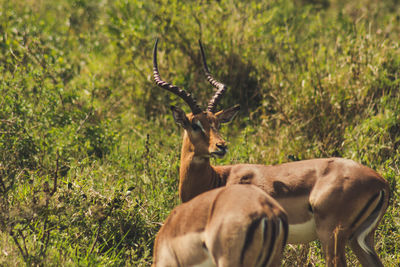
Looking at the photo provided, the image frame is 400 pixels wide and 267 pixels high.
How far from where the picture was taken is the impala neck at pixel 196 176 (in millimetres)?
5027

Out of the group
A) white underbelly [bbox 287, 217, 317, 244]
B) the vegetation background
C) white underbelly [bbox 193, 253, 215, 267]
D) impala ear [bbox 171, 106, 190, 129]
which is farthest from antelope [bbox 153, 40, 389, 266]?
white underbelly [bbox 193, 253, 215, 267]

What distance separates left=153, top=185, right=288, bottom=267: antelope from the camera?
10.2 feet

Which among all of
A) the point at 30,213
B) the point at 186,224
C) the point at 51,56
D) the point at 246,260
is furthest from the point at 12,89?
the point at 246,260

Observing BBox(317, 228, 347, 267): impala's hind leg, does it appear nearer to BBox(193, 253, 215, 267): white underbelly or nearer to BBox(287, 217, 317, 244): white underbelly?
BBox(287, 217, 317, 244): white underbelly

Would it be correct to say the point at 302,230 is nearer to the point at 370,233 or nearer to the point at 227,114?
the point at 370,233

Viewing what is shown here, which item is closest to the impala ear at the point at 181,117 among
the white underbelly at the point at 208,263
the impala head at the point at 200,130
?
the impala head at the point at 200,130

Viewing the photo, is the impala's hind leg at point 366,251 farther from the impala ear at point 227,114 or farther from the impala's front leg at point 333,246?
the impala ear at point 227,114

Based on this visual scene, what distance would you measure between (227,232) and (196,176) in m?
1.93

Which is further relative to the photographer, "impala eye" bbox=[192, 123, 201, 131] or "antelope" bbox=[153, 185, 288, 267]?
"impala eye" bbox=[192, 123, 201, 131]

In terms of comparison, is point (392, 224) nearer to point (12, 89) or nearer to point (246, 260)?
point (246, 260)

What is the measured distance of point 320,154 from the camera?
21.5 ft

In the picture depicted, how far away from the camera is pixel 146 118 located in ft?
25.9

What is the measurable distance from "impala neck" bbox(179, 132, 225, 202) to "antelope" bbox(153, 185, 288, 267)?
1370mm

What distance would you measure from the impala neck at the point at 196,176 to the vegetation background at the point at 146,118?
428 millimetres
